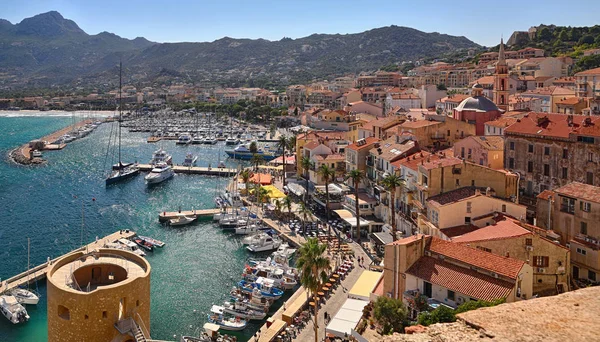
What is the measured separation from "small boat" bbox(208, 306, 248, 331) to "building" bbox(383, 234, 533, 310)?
1127 cm

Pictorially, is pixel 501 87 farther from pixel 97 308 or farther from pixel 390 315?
pixel 97 308

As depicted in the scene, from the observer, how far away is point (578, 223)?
34.4 m

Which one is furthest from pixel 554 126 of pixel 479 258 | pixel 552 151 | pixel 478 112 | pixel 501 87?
pixel 501 87

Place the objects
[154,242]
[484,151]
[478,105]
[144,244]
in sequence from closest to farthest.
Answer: [484,151], [144,244], [154,242], [478,105]

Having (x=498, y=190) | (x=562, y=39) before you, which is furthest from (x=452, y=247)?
(x=562, y=39)

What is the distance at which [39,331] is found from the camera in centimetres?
3706

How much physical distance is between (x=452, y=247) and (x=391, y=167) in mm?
21657

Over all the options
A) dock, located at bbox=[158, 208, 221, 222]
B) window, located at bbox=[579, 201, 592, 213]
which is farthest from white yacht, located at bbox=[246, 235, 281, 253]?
window, located at bbox=[579, 201, 592, 213]

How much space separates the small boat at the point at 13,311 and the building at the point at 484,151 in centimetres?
3595

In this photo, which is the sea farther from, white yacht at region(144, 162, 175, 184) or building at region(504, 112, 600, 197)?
building at region(504, 112, 600, 197)

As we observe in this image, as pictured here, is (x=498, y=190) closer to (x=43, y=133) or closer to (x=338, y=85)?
(x=43, y=133)

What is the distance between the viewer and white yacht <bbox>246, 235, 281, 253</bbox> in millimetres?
52031

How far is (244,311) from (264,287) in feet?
10.2

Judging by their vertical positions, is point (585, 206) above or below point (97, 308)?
above
